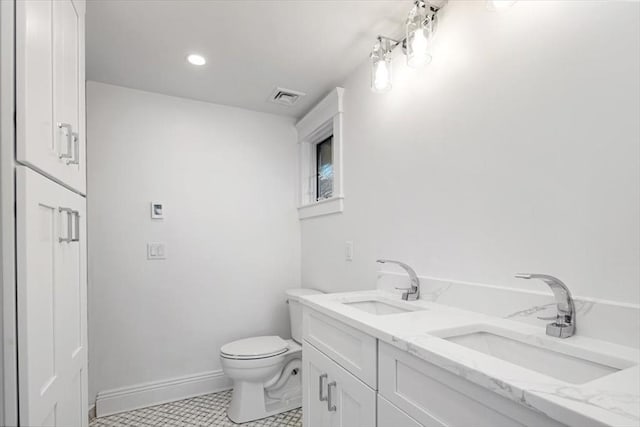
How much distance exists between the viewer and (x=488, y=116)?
4.12 ft

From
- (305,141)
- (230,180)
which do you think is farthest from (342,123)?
(230,180)

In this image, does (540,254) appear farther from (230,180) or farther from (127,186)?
(127,186)

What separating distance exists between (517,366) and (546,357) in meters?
0.31

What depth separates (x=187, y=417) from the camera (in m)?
2.10

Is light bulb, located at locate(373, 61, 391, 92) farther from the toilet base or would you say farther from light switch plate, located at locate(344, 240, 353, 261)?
the toilet base

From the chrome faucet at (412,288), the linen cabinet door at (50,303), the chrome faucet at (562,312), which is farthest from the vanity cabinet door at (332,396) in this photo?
the linen cabinet door at (50,303)

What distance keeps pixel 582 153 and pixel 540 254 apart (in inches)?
12.8

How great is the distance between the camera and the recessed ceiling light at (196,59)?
192 cm

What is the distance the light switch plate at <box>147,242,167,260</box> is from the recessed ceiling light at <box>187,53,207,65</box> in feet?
4.05

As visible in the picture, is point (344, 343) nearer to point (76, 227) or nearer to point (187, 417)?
point (76, 227)

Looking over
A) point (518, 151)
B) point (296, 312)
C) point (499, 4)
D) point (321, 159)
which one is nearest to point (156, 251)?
point (296, 312)

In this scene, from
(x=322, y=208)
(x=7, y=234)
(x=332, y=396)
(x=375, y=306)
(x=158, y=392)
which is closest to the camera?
(x=7, y=234)

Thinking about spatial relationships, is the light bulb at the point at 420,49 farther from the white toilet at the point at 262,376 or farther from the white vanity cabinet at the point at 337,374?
the white toilet at the point at 262,376

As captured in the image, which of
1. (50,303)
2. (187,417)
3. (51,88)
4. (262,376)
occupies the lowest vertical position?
(187,417)
